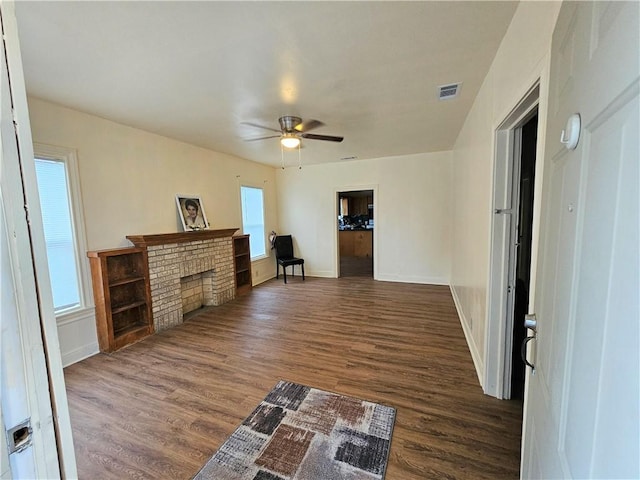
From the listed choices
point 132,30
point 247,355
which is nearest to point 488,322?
point 247,355

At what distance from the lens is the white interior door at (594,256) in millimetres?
408

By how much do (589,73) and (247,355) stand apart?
9.93ft

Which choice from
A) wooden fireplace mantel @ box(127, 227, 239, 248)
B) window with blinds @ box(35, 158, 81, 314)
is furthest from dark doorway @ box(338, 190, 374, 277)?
window with blinds @ box(35, 158, 81, 314)

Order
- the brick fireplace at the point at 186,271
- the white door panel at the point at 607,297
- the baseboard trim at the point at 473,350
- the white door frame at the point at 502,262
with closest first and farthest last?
the white door panel at the point at 607,297 < the white door frame at the point at 502,262 < the baseboard trim at the point at 473,350 < the brick fireplace at the point at 186,271

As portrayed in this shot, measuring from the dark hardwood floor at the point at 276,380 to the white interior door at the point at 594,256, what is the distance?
1.11 metres

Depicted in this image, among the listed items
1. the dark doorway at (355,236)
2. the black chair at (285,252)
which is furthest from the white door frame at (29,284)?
the dark doorway at (355,236)

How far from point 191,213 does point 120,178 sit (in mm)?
1032

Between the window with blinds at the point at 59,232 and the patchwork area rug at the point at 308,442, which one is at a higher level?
the window with blinds at the point at 59,232

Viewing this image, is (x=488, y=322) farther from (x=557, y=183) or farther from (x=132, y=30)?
(x=132, y=30)

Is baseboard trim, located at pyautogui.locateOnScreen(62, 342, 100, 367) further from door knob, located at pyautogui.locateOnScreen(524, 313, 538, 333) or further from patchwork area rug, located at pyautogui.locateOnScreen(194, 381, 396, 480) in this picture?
door knob, located at pyautogui.locateOnScreen(524, 313, 538, 333)


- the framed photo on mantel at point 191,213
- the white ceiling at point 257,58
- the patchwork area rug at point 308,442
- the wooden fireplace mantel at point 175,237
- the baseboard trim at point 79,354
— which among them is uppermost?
the white ceiling at point 257,58

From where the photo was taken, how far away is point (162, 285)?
3.54m

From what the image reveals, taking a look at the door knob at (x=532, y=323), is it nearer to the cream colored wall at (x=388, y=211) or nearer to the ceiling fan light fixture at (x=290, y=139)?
the ceiling fan light fixture at (x=290, y=139)

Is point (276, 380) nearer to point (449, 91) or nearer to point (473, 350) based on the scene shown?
point (473, 350)
